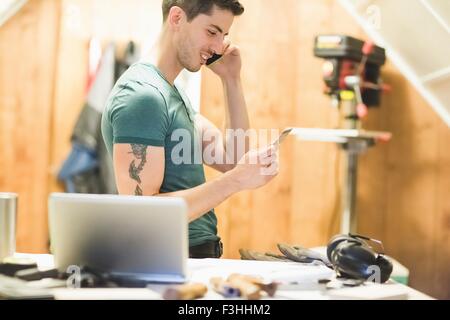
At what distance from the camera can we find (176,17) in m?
1.42

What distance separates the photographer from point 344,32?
2363 millimetres

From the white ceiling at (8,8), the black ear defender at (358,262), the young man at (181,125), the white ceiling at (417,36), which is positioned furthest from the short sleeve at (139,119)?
the white ceiling at (8,8)

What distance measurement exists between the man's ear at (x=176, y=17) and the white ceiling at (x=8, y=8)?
1224 mm

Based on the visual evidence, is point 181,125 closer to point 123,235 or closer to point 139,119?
point 139,119

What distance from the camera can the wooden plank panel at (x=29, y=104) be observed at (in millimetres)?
2361

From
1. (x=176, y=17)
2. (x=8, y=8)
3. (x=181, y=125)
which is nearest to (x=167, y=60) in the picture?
(x=176, y=17)

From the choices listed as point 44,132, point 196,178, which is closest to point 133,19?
point 44,132

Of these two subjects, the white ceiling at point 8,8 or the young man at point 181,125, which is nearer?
the young man at point 181,125

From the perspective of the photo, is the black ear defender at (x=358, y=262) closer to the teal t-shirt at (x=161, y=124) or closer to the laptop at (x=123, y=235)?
the laptop at (x=123, y=235)

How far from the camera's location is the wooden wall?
2357 millimetres

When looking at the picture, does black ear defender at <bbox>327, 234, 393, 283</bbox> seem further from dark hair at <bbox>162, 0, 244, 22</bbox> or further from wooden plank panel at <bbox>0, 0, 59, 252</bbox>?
wooden plank panel at <bbox>0, 0, 59, 252</bbox>

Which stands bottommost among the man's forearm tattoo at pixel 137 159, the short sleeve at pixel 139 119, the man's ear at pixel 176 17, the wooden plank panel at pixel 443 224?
the wooden plank panel at pixel 443 224

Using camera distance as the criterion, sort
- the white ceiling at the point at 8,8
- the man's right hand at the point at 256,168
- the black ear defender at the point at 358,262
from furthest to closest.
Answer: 1. the white ceiling at the point at 8,8
2. the man's right hand at the point at 256,168
3. the black ear defender at the point at 358,262
